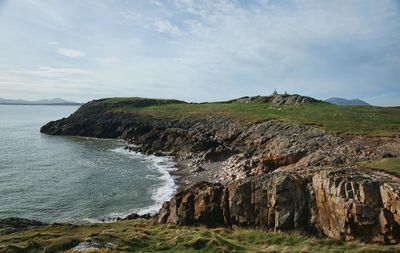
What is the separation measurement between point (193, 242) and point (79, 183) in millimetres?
36070

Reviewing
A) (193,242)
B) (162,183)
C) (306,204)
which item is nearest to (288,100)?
(162,183)

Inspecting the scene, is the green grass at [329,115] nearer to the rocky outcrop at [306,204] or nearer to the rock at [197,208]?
the rocky outcrop at [306,204]

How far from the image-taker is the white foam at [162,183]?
41500 millimetres

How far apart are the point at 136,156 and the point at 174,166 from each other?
14884mm

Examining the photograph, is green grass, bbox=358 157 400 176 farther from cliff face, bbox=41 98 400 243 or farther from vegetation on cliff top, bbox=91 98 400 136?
vegetation on cliff top, bbox=91 98 400 136

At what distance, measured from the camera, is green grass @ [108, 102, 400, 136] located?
55603mm

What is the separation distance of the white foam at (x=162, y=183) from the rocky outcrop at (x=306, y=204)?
36.8ft

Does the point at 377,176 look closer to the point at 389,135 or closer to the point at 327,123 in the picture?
the point at 389,135

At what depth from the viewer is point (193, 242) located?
22.5 m

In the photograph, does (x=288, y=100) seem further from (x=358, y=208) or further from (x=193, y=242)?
(x=193, y=242)

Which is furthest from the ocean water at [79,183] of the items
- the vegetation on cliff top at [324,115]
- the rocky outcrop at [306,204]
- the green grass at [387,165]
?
the vegetation on cliff top at [324,115]

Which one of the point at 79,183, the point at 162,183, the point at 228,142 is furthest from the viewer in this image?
the point at 228,142

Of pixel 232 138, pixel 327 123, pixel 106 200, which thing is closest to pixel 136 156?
pixel 232 138

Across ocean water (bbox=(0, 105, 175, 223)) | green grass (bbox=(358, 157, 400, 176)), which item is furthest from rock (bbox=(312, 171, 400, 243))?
ocean water (bbox=(0, 105, 175, 223))
